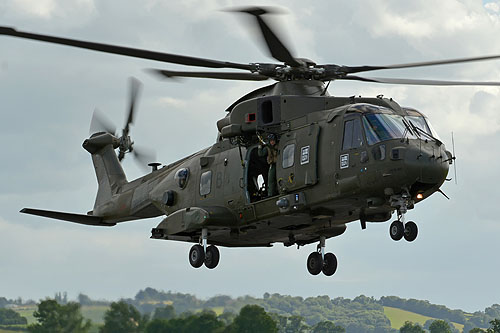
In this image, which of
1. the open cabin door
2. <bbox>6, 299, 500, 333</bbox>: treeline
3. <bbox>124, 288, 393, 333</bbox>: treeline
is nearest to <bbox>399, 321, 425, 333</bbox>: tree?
<bbox>124, 288, 393, 333</bbox>: treeline

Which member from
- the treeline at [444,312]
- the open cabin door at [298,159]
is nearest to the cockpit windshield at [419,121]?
the open cabin door at [298,159]

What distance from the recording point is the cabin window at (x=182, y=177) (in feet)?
83.3

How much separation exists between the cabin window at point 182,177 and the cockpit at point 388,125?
5.82 meters

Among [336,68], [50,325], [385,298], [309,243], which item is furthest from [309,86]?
[385,298]

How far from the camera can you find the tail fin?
96.7ft

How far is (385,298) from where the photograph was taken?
88.1 metres

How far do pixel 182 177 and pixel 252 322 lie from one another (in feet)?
16.7

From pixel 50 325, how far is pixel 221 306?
478 cm

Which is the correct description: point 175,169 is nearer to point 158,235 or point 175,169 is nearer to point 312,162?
point 158,235

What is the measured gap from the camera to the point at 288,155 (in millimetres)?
22281

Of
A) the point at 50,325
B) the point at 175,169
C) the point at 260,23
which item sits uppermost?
the point at 260,23

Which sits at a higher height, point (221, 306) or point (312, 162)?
point (312, 162)

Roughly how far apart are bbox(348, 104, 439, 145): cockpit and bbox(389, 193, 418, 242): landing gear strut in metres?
1.36

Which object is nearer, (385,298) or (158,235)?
(158,235)
